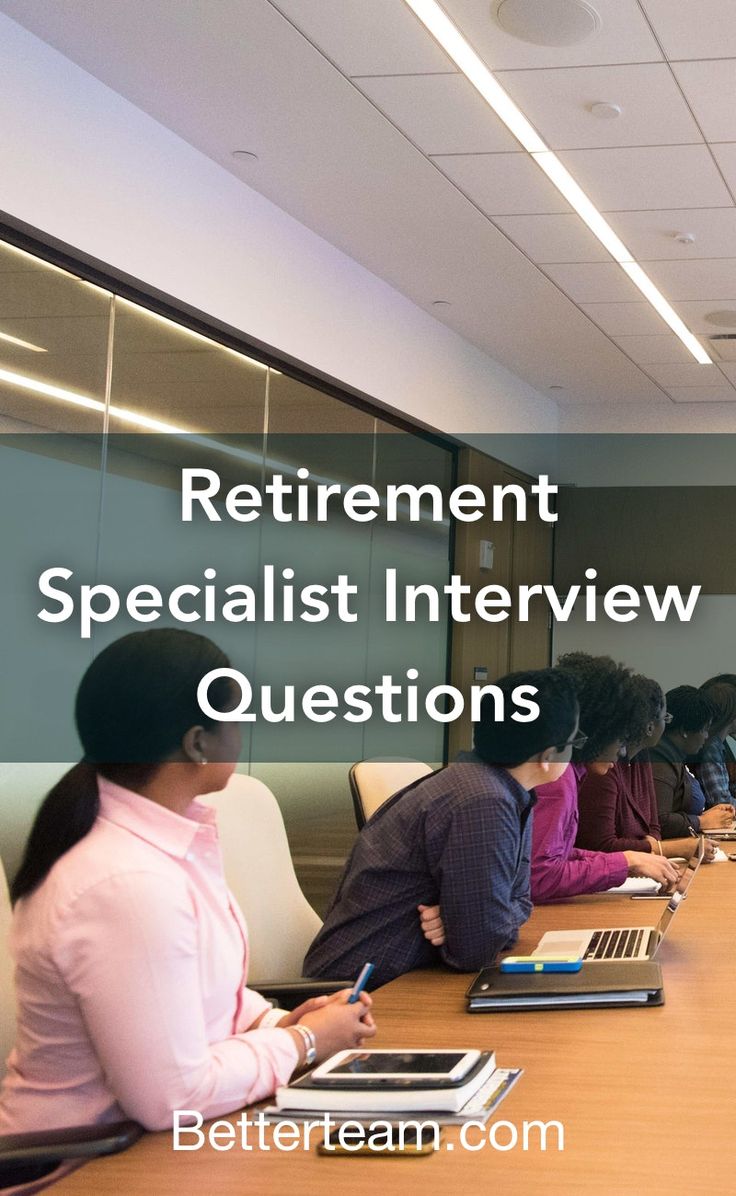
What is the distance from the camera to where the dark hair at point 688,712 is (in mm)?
5883

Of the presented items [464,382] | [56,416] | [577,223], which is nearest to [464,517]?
[464,382]

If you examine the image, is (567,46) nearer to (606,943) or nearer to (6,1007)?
(606,943)

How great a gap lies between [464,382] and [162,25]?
4.10 metres

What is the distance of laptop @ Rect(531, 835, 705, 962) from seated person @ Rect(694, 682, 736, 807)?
351cm

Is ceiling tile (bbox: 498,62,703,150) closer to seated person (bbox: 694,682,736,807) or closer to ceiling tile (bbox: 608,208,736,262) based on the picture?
ceiling tile (bbox: 608,208,736,262)

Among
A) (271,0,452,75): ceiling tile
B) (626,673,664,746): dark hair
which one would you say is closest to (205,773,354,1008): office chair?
(626,673,664,746): dark hair

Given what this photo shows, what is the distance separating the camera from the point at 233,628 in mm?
5480

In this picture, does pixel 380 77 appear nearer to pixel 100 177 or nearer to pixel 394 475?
pixel 100 177

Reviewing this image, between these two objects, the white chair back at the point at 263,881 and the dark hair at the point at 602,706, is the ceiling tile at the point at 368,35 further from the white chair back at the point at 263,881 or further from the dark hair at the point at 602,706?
the white chair back at the point at 263,881

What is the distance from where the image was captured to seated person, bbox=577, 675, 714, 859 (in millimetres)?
4340

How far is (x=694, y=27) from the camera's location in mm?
4008

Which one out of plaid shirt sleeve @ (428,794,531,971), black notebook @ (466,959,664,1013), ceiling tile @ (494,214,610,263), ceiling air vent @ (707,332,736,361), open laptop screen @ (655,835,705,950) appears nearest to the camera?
black notebook @ (466,959,664,1013)

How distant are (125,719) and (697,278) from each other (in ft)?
17.7

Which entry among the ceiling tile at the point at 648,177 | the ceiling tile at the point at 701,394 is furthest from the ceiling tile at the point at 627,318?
the ceiling tile at the point at 701,394
